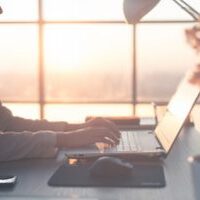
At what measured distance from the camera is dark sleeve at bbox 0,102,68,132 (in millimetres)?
2010

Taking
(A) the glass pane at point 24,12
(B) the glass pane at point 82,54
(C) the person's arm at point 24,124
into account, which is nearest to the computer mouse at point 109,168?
(C) the person's arm at point 24,124

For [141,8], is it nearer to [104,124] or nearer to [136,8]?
[136,8]

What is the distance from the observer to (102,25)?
442 centimetres

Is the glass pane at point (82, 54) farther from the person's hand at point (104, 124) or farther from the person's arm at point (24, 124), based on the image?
the person's hand at point (104, 124)

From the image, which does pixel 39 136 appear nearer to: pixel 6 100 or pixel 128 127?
pixel 128 127

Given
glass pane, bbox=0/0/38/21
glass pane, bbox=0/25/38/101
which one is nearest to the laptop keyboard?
glass pane, bbox=0/25/38/101

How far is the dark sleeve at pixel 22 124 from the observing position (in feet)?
6.59

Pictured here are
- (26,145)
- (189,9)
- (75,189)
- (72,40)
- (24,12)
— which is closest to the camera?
(75,189)

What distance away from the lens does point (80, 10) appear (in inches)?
178

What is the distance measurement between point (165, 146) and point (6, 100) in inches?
126

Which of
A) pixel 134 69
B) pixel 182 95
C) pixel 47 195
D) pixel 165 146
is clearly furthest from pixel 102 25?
pixel 47 195

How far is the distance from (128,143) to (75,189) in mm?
626

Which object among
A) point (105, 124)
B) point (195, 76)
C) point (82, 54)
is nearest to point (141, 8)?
point (195, 76)

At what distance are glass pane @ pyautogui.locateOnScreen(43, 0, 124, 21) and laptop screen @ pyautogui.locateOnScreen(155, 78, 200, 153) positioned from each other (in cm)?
260
